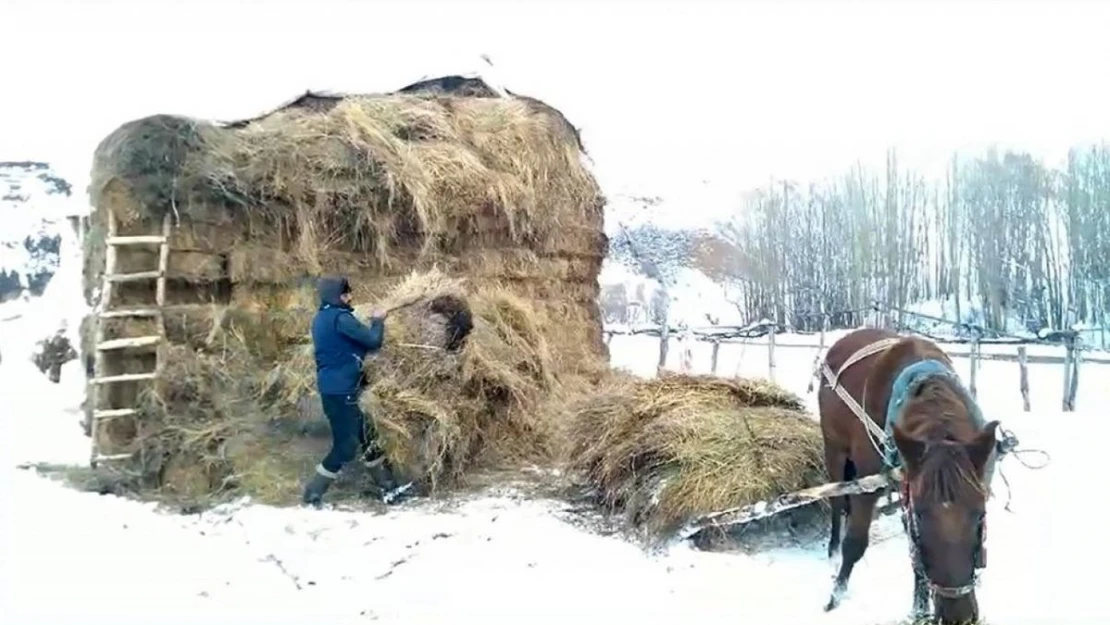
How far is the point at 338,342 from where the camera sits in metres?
6.38

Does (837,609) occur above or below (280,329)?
below

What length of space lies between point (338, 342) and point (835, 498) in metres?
3.66

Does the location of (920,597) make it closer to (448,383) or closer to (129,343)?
(448,383)

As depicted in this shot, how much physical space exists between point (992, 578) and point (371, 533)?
383 centimetres

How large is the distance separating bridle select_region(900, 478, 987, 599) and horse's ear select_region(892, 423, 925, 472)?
0.09m

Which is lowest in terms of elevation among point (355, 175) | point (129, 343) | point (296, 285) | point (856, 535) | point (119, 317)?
point (856, 535)

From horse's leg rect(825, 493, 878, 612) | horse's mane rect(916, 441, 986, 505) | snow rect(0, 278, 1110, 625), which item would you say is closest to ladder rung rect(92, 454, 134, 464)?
snow rect(0, 278, 1110, 625)

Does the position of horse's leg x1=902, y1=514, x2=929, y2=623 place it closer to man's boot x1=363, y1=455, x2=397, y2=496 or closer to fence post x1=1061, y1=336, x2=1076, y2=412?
man's boot x1=363, y1=455, x2=397, y2=496

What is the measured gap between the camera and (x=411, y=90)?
426 inches

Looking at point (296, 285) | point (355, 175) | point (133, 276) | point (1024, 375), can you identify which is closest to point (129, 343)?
point (133, 276)

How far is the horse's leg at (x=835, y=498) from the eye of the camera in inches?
207

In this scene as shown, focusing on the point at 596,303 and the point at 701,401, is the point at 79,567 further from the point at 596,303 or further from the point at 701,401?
the point at 596,303

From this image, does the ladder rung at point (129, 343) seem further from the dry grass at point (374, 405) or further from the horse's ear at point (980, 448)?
the horse's ear at point (980, 448)

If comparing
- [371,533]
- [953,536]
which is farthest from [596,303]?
[953,536]
